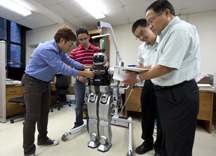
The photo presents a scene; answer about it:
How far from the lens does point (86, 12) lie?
10.00 ft

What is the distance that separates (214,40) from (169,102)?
3264 mm

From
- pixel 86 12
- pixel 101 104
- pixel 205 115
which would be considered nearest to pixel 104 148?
pixel 101 104

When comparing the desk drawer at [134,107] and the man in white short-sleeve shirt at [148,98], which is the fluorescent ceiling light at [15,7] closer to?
the man in white short-sleeve shirt at [148,98]

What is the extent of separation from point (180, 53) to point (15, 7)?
12.4ft

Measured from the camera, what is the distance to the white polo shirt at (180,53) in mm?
604

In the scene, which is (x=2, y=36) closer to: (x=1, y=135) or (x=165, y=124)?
(x=1, y=135)

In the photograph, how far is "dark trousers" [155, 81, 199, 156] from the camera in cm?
63

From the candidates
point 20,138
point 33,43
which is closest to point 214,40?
point 20,138

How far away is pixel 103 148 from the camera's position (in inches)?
50.5

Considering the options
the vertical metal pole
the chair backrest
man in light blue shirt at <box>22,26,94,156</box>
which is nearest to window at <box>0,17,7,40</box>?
the vertical metal pole

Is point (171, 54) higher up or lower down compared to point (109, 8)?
lower down

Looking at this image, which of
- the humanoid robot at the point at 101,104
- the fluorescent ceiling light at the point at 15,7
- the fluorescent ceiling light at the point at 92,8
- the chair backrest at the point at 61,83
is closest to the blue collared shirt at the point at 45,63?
the humanoid robot at the point at 101,104

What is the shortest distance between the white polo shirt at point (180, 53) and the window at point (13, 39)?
4219 mm

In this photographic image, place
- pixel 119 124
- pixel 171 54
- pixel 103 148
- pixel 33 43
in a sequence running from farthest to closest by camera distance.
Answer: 1. pixel 33 43
2. pixel 119 124
3. pixel 103 148
4. pixel 171 54
